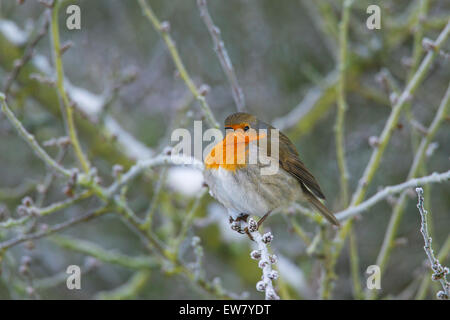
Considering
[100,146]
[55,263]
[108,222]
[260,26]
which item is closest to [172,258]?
[100,146]

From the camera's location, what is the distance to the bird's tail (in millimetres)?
3199

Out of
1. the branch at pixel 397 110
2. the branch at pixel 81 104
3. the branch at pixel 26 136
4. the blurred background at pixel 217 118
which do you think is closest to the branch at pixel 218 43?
the branch at pixel 397 110

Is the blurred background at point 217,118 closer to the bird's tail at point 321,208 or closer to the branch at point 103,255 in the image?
the branch at point 103,255

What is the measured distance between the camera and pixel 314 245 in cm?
317

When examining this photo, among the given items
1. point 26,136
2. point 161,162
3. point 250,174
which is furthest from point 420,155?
point 26,136

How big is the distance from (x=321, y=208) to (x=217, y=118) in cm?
366

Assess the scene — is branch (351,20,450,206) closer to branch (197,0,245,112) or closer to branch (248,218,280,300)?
branch (197,0,245,112)

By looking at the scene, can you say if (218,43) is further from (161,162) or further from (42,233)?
(42,233)

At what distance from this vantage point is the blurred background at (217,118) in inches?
188

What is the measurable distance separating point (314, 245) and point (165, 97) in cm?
471

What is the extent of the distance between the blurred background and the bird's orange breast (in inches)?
40.5

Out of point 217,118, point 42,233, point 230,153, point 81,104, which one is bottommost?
point 42,233

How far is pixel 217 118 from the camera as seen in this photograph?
6.77 m
